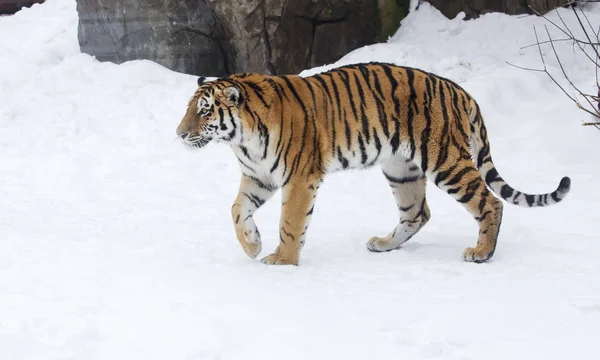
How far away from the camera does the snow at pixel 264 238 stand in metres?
3.60

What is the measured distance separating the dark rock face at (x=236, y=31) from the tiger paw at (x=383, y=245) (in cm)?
431

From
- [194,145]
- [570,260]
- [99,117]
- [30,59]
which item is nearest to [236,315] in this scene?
[194,145]

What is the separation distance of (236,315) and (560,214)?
3.17m

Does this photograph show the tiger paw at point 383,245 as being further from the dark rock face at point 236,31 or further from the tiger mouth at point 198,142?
the dark rock face at point 236,31

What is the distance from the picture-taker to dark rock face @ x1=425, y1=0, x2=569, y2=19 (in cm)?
940

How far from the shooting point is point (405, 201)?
541 cm

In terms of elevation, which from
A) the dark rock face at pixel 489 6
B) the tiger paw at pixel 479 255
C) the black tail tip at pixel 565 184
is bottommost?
the tiger paw at pixel 479 255

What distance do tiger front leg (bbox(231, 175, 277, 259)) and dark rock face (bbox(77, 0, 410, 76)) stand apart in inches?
171

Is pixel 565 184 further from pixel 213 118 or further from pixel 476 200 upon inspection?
pixel 213 118

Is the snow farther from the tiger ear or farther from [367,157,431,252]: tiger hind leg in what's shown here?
the tiger ear

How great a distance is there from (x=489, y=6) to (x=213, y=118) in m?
5.70

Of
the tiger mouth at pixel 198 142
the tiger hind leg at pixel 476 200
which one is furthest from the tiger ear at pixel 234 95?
the tiger hind leg at pixel 476 200

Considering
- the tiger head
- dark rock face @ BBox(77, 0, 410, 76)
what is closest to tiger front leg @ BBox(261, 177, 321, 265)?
the tiger head

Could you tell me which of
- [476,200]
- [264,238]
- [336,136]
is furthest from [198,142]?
[476,200]
